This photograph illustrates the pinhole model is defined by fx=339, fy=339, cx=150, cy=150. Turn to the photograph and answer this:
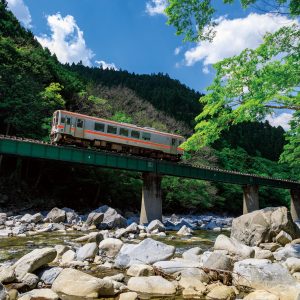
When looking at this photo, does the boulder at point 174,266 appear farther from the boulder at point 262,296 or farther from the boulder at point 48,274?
the boulder at point 48,274

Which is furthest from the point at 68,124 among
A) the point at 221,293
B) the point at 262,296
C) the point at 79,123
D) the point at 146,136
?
the point at 262,296

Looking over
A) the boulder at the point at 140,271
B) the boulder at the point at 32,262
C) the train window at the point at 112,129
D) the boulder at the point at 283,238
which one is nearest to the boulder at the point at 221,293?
the boulder at the point at 140,271

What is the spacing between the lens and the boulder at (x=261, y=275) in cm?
838

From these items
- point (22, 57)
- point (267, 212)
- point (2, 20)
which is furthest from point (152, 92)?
point (267, 212)

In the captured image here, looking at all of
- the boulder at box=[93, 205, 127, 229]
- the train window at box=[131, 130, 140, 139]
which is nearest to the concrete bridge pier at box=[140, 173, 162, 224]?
the train window at box=[131, 130, 140, 139]

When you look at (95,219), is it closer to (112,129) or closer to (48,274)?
(112,129)

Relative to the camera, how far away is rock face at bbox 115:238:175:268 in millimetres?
10836

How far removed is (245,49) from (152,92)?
3928 inches

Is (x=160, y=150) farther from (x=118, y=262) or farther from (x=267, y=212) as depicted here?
(x=118, y=262)

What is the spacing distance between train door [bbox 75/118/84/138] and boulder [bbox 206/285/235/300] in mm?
23360

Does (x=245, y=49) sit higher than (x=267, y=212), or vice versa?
(x=245, y=49)

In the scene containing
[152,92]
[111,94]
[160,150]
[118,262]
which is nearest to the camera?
[118,262]

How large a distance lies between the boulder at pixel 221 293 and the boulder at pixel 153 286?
920mm

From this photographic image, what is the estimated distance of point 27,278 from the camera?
Result: 845 centimetres
